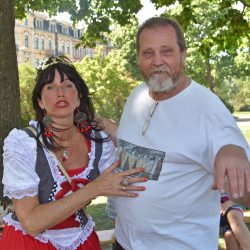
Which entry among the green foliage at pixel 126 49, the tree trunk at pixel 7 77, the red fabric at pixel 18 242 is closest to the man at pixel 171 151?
the red fabric at pixel 18 242

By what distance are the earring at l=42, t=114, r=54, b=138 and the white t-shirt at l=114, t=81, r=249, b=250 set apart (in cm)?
45

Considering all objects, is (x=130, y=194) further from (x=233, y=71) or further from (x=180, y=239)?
(x=233, y=71)

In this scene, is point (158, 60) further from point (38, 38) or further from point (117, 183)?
point (38, 38)

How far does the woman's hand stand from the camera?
2.27 m

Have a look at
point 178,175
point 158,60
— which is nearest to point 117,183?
point 178,175

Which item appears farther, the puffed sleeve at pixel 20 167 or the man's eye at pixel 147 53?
the man's eye at pixel 147 53

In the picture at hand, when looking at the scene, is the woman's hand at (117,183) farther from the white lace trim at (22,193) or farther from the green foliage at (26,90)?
the green foliage at (26,90)

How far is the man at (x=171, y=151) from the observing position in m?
2.16

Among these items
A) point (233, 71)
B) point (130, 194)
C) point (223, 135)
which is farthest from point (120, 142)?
point (233, 71)

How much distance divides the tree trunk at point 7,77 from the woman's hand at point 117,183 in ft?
8.37

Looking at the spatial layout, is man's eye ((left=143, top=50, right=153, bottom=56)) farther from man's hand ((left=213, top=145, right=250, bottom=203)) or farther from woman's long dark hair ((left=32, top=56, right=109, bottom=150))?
man's hand ((left=213, top=145, right=250, bottom=203))

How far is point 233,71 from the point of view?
36.6 meters

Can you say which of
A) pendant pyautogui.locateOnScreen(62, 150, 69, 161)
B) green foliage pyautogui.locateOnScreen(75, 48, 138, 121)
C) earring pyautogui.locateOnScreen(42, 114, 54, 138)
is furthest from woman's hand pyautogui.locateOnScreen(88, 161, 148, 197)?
green foliage pyautogui.locateOnScreen(75, 48, 138, 121)

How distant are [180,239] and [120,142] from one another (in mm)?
628
